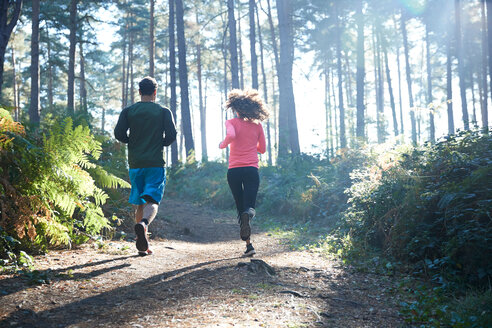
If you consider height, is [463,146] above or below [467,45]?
below

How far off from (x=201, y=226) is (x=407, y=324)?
694cm

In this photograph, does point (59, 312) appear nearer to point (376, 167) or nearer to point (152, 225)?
point (152, 225)

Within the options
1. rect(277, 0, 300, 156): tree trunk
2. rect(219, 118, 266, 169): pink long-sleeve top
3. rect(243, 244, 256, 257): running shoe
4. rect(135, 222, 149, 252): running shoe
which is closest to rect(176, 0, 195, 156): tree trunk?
rect(277, 0, 300, 156): tree trunk

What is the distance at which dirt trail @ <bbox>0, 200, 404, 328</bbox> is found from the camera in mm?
2924

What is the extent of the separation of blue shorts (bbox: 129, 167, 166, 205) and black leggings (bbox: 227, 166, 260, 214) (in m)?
1.17

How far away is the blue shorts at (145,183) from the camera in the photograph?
4.96 metres

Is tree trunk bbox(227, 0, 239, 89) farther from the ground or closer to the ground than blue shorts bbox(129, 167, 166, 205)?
farther from the ground

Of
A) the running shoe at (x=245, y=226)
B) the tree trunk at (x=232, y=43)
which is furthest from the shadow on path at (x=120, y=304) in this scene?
the tree trunk at (x=232, y=43)

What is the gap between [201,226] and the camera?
380 inches

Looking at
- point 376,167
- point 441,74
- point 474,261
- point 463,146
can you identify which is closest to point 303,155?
point 376,167

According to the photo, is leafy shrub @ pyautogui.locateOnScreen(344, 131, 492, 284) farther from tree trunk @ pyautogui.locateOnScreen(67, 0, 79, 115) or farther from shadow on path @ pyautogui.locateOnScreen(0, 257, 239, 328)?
tree trunk @ pyautogui.locateOnScreen(67, 0, 79, 115)

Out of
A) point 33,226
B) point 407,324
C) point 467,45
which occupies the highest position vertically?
point 467,45

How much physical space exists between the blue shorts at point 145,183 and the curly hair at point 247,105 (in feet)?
5.17

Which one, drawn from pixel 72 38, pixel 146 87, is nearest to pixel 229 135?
pixel 146 87
